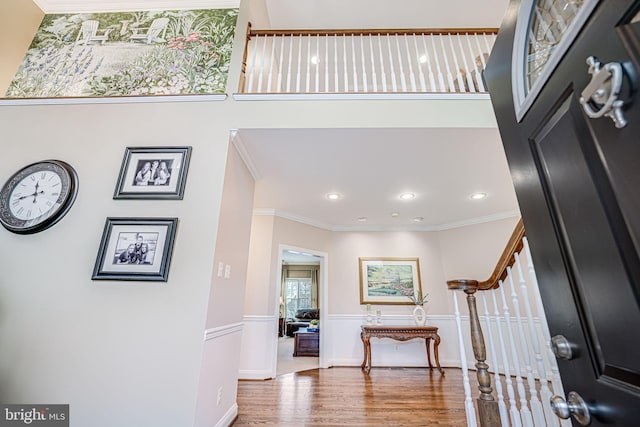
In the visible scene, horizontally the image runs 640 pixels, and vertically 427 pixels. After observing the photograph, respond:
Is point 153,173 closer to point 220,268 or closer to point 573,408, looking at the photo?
point 220,268

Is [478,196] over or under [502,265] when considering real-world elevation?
over

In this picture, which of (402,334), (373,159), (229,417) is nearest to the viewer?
(229,417)

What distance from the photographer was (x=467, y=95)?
2.38 metres

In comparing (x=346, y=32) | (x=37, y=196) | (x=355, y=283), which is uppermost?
(x=346, y=32)

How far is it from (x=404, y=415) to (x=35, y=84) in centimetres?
468

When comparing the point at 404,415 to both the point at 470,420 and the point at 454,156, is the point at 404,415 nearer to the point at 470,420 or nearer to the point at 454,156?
the point at 470,420

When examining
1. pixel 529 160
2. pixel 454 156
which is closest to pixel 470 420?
pixel 529 160

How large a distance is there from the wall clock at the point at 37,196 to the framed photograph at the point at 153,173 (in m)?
0.39

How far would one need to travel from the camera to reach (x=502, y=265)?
1511 mm

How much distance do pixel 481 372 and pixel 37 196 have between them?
10.8ft
